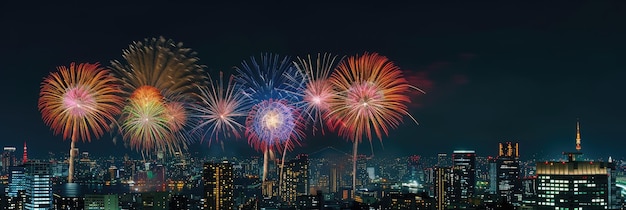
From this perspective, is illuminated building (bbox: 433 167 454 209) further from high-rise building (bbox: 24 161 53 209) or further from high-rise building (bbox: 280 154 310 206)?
high-rise building (bbox: 24 161 53 209)

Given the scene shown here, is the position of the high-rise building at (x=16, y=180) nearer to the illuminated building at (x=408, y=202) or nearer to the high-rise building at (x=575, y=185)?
the illuminated building at (x=408, y=202)

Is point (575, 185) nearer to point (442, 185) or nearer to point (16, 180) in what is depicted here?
point (442, 185)

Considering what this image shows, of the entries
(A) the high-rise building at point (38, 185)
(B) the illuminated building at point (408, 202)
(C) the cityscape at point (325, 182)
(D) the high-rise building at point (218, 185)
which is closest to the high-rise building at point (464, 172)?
(C) the cityscape at point (325, 182)

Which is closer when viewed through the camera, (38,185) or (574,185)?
(574,185)

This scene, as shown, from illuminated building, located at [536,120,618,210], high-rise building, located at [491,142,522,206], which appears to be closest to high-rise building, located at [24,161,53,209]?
high-rise building, located at [491,142,522,206]

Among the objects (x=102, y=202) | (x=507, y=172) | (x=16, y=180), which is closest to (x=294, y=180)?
(x=102, y=202)

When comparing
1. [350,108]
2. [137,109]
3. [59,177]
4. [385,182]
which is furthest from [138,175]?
[350,108]
